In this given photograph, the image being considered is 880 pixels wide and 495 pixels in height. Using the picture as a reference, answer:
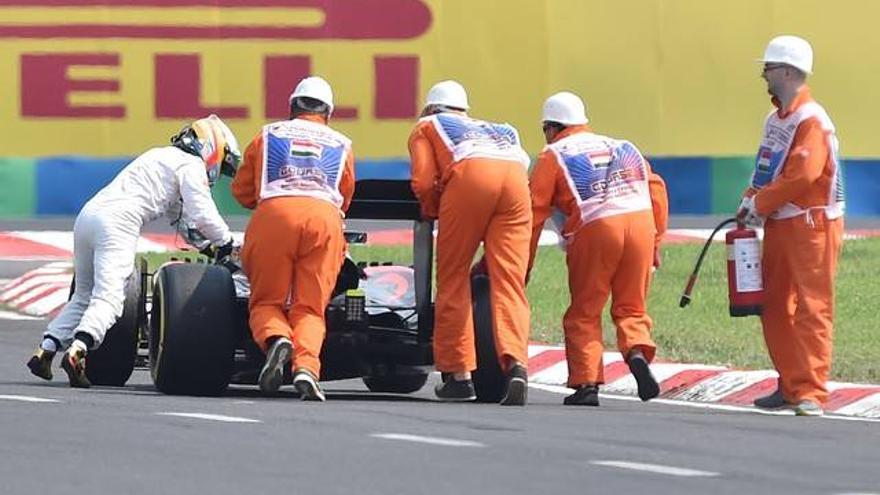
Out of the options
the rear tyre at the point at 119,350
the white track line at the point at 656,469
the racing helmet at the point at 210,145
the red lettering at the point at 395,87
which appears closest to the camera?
the white track line at the point at 656,469

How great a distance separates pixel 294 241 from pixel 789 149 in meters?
2.49

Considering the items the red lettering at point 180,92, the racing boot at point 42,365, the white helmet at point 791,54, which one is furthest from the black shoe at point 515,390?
the red lettering at point 180,92

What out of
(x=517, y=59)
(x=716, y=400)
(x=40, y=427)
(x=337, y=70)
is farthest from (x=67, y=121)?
(x=40, y=427)

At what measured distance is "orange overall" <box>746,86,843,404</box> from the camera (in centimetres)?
1429

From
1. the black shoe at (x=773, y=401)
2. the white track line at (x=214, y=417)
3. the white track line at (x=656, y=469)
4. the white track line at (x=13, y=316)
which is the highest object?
the white track line at (x=656, y=469)

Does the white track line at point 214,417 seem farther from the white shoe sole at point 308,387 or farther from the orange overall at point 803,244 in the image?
the orange overall at point 803,244

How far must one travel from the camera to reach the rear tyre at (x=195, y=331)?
14.2 m

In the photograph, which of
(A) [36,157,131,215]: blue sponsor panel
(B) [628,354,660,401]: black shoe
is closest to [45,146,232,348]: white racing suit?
(B) [628,354,660,401]: black shoe

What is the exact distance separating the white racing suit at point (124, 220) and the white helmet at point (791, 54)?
2952mm

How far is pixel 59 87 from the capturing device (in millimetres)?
25812

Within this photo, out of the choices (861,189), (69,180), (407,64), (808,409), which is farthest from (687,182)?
(808,409)

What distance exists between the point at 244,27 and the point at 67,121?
1780 millimetres

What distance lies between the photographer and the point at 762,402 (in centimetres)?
1473

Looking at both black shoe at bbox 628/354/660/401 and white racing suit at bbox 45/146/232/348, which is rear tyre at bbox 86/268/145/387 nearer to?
white racing suit at bbox 45/146/232/348
